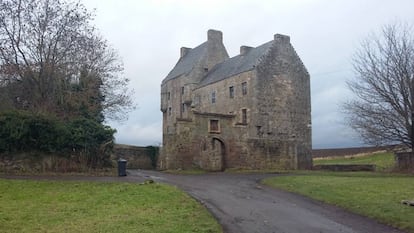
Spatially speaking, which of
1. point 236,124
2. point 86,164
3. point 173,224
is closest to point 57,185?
point 86,164

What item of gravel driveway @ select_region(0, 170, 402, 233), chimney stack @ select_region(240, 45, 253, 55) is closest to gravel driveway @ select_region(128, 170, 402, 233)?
gravel driveway @ select_region(0, 170, 402, 233)

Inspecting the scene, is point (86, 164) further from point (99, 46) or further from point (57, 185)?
point (99, 46)

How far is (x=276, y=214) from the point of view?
12.9 m

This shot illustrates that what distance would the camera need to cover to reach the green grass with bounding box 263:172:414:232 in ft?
40.5

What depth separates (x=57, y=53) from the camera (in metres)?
26.4

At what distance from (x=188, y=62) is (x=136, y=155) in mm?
15516

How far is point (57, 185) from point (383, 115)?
70.0 ft

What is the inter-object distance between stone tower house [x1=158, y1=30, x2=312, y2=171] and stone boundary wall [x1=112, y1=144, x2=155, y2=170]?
3198mm

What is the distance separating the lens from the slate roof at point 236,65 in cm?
4044

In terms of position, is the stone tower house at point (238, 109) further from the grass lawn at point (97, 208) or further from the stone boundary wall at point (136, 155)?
the grass lawn at point (97, 208)

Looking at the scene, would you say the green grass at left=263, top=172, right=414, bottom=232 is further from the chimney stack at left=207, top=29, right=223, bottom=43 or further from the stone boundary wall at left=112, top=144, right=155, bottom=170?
the chimney stack at left=207, top=29, right=223, bottom=43

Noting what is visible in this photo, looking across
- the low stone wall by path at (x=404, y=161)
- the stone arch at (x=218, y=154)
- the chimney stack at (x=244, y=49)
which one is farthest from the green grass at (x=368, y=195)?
Result: the chimney stack at (x=244, y=49)

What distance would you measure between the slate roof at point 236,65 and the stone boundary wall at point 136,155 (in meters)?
10.1

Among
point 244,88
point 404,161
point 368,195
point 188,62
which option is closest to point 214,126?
point 244,88
